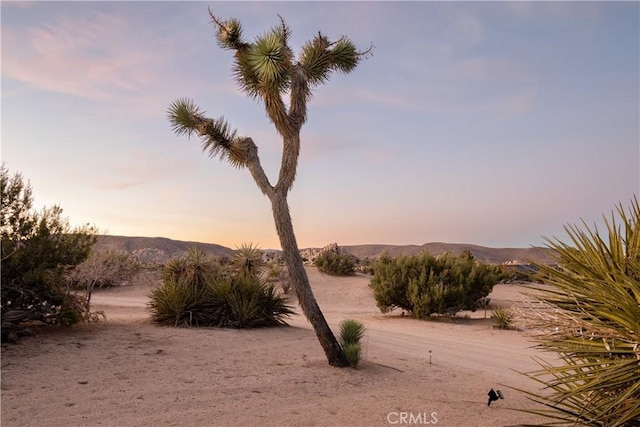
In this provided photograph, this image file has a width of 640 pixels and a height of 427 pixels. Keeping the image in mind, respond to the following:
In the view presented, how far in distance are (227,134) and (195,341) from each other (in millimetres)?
4344

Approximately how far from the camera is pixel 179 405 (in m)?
6.59

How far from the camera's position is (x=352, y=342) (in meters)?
9.51

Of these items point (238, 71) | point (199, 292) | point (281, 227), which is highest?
point (238, 71)

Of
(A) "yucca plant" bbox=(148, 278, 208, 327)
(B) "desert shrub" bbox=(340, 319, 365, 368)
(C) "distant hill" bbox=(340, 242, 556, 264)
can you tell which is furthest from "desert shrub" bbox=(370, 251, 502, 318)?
(C) "distant hill" bbox=(340, 242, 556, 264)

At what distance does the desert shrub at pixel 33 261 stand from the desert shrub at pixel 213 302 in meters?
1.99

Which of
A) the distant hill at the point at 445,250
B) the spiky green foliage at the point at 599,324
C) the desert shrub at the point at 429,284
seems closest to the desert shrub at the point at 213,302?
the desert shrub at the point at 429,284

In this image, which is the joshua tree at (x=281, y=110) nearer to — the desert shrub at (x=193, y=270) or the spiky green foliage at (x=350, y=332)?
the spiky green foliage at (x=350, y=332)

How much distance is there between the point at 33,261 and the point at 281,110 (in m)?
6.31

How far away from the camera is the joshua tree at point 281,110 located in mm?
9047

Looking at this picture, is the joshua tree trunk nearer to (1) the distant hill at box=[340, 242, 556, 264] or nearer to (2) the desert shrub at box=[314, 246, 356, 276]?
(2) the desert shrub at box=[314, 246, 356, 276]

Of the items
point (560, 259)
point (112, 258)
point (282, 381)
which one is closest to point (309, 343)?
point (282, 381)

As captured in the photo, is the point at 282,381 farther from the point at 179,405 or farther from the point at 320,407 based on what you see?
the point at 179,405

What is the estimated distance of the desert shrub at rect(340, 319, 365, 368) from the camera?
898cm

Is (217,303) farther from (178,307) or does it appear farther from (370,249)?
(370,249)
